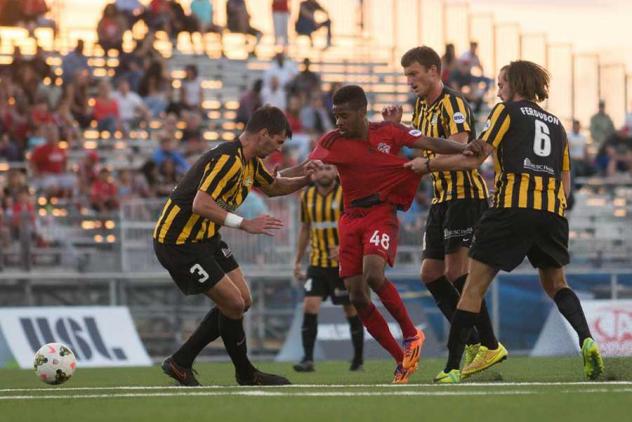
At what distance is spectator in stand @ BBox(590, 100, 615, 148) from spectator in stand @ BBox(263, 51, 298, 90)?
522 centimetres

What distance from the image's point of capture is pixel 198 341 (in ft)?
36.3

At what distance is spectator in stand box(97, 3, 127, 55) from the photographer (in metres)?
25.9

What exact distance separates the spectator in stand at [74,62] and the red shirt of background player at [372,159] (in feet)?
47.6

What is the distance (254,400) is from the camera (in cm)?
848

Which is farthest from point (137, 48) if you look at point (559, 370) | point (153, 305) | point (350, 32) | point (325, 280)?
point (559, 370)

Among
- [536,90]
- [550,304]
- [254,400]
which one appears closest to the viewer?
[254,400]

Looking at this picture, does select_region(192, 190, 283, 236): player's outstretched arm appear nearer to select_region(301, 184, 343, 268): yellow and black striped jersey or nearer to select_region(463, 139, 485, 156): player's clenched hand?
select_region(463, 139, 485, 156): player's clenched hand

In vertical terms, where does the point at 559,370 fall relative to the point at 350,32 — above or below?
below

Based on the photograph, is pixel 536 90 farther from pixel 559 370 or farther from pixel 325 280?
pixel 325 280

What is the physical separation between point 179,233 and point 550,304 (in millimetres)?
10325

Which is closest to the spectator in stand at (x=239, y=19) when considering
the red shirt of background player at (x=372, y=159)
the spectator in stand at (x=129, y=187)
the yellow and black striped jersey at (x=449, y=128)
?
the spectator in stand at (x=129, y=187)

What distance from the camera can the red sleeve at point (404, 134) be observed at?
10.5 metres

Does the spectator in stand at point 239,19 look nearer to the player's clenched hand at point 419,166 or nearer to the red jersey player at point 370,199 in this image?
the red jersey player at point 370,199

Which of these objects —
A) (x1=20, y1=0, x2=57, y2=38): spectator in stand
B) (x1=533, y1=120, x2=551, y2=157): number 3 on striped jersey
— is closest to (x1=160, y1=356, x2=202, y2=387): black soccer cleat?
(x1=533, y1=120, x2=551, y2=157): number 3 on striped jersey
